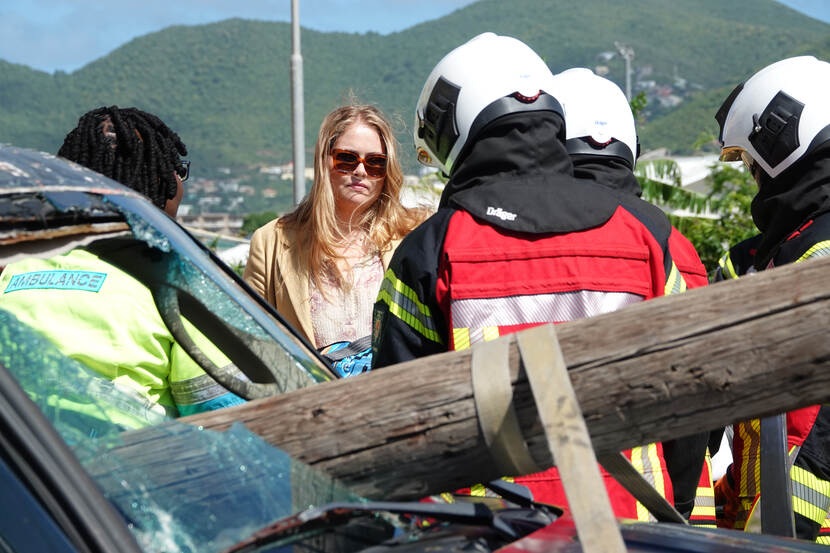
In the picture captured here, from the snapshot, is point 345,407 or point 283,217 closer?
point 345,407

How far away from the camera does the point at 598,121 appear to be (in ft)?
12.6

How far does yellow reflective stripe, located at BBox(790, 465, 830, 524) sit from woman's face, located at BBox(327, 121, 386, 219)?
2295mm

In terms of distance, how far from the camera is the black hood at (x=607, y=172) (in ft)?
12.4

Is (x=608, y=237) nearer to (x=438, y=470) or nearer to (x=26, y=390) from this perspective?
(x=438, y=470)

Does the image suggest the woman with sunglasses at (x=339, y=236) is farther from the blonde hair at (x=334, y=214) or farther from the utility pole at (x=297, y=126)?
the utility pole at (x=297, y=126)

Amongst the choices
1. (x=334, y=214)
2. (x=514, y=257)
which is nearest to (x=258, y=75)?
(x=334, y=214)

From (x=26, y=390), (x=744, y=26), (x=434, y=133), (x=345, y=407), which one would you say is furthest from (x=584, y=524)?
(x=744, y=26)

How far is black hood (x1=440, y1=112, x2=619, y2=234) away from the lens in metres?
2.61

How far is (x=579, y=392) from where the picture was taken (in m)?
1.58

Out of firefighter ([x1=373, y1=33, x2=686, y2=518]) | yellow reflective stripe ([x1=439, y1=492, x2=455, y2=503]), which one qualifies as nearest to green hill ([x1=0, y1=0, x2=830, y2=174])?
firefighter ([x1=373, y1=33, x2=686, y2=518])

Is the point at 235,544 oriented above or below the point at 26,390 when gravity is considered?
below

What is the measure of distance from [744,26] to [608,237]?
21069 centimetres

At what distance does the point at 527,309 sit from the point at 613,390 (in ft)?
3.16

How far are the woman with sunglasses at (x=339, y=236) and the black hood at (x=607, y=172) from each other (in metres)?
1.02
